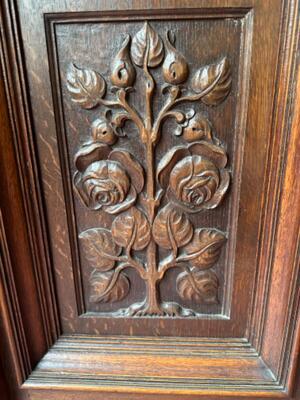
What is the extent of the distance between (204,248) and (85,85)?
29 cm

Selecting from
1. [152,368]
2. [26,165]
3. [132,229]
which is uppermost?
[26,165]

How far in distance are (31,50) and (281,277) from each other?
0.45m

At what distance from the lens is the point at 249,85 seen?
51 centimetres

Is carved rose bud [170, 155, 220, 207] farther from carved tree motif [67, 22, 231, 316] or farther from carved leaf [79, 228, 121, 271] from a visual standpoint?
carved leaf [79, 228, 121, 271]

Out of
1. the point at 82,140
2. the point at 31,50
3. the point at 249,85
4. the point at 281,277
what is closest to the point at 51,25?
the point at 31,50

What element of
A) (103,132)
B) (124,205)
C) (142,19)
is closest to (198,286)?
(124,205)

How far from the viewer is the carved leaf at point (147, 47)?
1.60ft

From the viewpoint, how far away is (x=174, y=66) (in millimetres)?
501

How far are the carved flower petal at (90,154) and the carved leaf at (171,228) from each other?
117mm

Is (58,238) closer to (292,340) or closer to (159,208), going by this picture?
(159,208)

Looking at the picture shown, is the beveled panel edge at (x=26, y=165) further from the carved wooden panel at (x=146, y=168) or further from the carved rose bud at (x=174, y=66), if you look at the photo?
the carved rose bud at (x=174, y=66)

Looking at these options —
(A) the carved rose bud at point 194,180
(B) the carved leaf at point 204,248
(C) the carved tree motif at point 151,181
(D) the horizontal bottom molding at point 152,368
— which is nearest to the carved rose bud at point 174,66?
(C) the carved tree motif at point 151,181

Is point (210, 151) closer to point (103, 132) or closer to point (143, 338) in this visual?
point (103, 132)

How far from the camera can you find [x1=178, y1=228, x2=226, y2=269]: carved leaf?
60 centimetres
